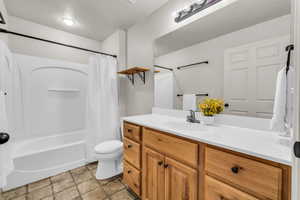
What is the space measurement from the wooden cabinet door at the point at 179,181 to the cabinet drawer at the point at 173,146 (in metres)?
0.05

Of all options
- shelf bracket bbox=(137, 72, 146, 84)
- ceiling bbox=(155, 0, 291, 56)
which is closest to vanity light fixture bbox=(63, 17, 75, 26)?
shelf bracket bbox=(137, 72, 146, 84)

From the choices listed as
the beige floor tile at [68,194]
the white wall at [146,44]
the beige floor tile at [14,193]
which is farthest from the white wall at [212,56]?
the beige floor tile at [14,193]

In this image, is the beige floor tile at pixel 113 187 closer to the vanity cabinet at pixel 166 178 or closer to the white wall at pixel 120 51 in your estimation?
the vanity cabinet at pixel 166 178

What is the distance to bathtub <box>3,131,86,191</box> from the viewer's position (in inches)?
60.1

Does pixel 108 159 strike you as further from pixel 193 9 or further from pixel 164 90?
pixel 193 9

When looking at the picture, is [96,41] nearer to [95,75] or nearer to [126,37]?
[126,37]

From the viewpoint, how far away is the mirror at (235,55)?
915 millimetres

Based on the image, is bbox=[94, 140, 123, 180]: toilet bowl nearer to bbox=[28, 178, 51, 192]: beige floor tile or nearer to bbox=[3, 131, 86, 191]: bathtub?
bbox=[3, 131, 86, 191]: bathtub

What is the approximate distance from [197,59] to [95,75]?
1.62 m

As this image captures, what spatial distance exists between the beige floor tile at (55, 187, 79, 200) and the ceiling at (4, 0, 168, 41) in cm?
245

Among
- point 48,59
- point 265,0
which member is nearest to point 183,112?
point 265,0

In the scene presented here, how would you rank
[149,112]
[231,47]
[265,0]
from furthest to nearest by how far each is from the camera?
[149,112] → [231,47] → [265,0]

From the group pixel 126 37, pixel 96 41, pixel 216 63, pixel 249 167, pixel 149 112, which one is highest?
pixel 96 41

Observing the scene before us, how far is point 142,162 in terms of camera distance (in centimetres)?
124
